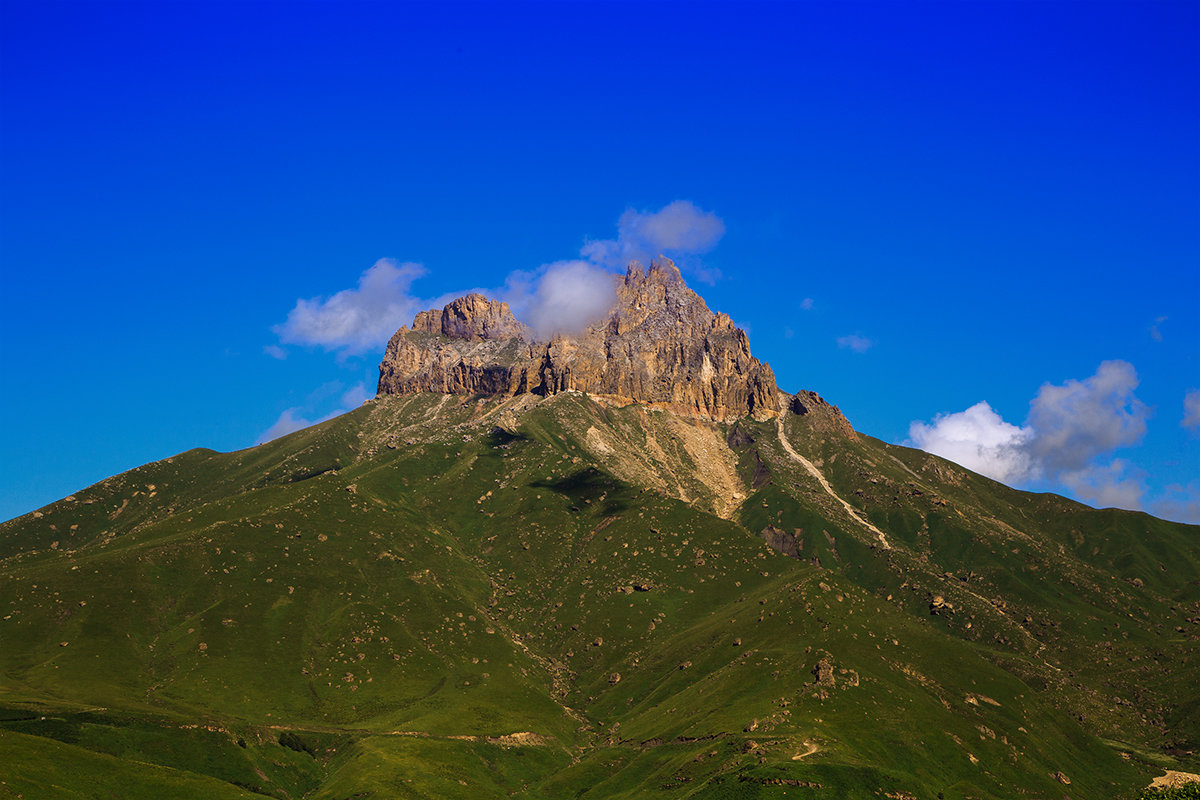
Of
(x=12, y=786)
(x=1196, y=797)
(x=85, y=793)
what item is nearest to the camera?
(x=1196, y=797)

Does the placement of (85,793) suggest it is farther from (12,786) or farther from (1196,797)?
(1196,797)

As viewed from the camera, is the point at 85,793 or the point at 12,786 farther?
the point at 85,793

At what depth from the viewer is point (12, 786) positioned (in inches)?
7185

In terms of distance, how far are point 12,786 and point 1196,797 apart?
231 metres

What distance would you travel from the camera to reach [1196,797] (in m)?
166

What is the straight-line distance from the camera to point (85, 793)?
195 m

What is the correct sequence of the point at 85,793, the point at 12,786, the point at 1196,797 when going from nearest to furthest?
the point at 1196,797
the point at 12,786
the point at 85,793

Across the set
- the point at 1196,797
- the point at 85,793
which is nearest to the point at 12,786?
the point at 85,793

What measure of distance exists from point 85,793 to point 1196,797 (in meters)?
225

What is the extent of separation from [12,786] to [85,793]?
54.1ft

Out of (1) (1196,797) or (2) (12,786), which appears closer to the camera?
(1) (1196,797)

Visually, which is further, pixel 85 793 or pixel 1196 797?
pixel 85 793
